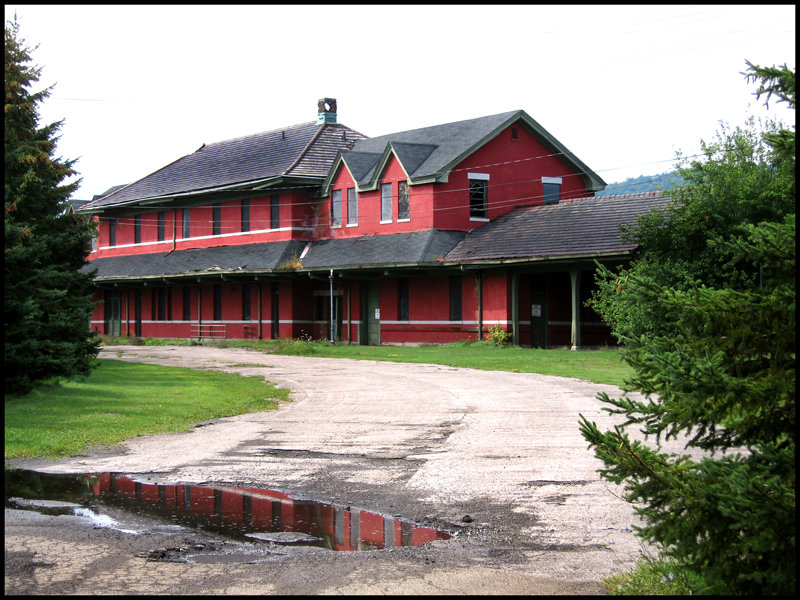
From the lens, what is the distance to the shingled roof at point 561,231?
3172cm

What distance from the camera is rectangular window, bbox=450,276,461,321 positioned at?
37125 millimetres

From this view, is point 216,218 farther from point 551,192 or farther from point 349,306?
point 551,192

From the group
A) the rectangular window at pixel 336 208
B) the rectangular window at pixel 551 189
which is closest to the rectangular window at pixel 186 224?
the rectangular window at pixel 336 208

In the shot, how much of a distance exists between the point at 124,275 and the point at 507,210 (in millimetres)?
21699

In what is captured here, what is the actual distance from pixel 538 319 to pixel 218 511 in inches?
1121

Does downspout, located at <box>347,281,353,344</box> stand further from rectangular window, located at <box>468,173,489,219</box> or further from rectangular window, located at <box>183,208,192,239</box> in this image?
rectangular window, located at <box>183,208,192,239</box>

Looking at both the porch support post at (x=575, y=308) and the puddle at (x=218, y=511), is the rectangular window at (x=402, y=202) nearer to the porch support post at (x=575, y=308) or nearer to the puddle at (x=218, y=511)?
the porch support post at (x=575, y=308)

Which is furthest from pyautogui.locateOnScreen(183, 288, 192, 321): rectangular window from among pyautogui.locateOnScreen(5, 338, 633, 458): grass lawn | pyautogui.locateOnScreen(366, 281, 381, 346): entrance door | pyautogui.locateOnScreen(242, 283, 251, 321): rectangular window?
pyautogui.locateOnScreen(5, 338, 633, 458): grass lawn

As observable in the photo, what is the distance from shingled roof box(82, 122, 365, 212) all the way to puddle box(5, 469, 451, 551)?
33.1 metres

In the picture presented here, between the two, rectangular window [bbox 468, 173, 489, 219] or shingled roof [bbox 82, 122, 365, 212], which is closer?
rectangular window [bbox 468, 173, 489, 219]

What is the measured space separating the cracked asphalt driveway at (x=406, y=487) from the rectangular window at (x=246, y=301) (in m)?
24.9

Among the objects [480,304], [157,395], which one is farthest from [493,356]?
[157,395]

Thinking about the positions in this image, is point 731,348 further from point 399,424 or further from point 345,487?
point 399,424

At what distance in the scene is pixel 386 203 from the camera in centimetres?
4022
